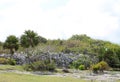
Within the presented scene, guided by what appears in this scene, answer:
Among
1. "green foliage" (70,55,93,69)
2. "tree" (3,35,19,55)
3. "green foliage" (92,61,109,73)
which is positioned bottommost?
"green foliage" (92,61,109,73)

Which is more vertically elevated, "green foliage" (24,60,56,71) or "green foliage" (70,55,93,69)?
"green foliage" (70,55,93,69)

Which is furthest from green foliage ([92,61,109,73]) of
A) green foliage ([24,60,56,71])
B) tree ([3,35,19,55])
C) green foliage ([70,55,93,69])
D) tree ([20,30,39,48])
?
tree ([3,35,19,55])

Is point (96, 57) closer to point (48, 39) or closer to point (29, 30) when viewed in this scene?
point (29, 30)

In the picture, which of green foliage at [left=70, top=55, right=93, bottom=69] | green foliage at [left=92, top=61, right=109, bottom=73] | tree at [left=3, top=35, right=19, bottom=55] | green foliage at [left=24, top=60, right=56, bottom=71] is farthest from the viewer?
tree at [left=3, top=35, right=19, bottom=55]

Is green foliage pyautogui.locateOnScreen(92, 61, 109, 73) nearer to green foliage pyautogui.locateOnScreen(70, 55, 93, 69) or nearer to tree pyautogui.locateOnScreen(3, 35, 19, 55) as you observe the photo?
green foliage pyautogui.locateOnScreen(70, 55, 93, 69)

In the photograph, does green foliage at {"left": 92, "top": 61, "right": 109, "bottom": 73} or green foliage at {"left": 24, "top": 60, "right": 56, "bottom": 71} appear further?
green foliage at {"left": 92, "top": 61, "right": 109, "bottom": 73}

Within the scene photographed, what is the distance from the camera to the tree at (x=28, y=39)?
2500 inches

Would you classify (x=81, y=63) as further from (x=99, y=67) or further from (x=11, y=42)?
(x=11, y=42)

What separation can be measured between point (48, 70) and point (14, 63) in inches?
379

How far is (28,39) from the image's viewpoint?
6366 cm

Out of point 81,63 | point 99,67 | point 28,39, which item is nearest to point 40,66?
point 99,67

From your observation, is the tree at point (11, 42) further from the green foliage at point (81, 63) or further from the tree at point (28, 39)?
the green foliage at point (81, 63)

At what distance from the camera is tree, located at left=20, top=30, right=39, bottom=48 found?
6350cm

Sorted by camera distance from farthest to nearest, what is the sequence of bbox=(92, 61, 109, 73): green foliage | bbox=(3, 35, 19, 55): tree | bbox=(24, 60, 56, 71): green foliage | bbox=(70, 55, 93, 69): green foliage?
bbox=(3, 35, 19, 55): tree
bbox=(70, 55, 93, 69): green foliage
bbox=(92, 61, 109, 73): green foliage
bbox=(24, 60, 56, 71): green foliage
